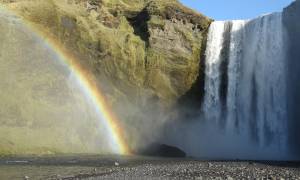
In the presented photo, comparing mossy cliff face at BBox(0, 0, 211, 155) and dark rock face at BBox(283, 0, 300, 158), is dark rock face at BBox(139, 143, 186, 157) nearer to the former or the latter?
mossy cliff face at BBox(0, 0, 211, 155)

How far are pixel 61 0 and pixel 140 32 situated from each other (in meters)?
11.8

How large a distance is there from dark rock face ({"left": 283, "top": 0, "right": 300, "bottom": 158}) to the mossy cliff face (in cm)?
1252

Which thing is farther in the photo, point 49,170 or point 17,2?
point 17,2

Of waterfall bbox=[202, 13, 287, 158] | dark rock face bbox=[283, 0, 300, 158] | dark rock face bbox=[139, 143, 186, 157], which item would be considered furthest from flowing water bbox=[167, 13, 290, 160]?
dark rock face bbox=[139, 143, 186, 157]

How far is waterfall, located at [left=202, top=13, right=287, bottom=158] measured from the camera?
56.4m

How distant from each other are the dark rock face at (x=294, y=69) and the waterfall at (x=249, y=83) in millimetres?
805

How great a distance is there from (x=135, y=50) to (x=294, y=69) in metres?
20.6

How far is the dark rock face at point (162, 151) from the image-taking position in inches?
2265

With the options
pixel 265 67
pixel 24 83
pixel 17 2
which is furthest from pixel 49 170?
pixel 17 2

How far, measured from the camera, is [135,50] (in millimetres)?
65375

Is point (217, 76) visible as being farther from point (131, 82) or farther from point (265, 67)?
point (131, 82)

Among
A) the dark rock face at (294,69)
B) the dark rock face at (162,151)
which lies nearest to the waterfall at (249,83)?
the dark rock face at (294,69)

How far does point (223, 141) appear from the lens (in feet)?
200

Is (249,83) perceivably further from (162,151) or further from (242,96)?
(162,151)
